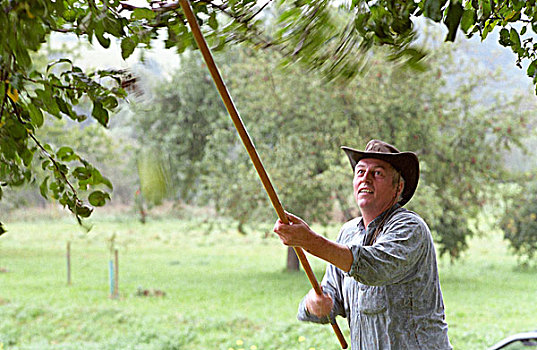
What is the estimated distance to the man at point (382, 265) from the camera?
1303mm

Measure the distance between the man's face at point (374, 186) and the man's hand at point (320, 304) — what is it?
0.84 ft

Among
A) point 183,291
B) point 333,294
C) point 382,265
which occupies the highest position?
point 382,265

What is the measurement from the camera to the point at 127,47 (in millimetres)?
858

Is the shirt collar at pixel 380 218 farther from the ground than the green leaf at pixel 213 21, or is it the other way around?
the green leaf at pixel 213 21

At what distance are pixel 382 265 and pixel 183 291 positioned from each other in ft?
21.3

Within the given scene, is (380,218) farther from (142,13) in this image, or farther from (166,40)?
(142,13)

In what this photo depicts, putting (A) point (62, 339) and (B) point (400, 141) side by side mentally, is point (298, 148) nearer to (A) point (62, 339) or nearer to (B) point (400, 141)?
(B) point (400, 141)

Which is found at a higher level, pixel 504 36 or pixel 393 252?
pixel 504 36

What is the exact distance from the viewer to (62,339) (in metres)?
6.20

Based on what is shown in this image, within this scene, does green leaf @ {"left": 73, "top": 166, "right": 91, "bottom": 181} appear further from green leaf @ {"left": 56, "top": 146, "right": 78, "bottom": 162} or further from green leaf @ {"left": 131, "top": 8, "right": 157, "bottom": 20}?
green leaf @ {"left": 131, "top": 8, "right": 157, "bottom": 20}

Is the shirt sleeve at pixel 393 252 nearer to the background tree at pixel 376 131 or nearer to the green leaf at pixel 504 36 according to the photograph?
the green leaf at pixel 504 36

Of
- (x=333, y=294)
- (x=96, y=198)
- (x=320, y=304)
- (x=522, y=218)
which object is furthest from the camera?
(x=522, y=218)

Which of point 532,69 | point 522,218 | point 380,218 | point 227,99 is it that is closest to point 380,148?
point 380,218

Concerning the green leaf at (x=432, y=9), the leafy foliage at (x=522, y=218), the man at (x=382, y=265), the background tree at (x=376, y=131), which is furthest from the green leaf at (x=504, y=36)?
the leafy foliage at (x=522, y=218)
